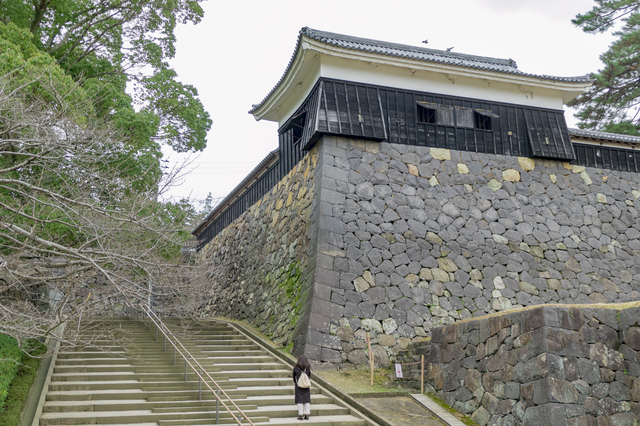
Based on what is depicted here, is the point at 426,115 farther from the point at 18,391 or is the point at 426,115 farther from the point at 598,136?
the point at 18,391

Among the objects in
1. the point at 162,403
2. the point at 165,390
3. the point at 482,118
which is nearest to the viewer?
the point at 162,403

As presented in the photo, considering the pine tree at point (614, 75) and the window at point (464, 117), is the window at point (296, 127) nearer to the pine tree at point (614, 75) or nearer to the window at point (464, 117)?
the window at point (464, 117)

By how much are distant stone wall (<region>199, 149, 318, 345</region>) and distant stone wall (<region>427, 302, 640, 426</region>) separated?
175 inches

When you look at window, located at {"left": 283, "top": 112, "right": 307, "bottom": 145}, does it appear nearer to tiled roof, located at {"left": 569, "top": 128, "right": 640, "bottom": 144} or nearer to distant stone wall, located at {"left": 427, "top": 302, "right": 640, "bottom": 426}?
tiled roof, located at {"left": 569, "top": 128, "right": 640, "bottom": 144}

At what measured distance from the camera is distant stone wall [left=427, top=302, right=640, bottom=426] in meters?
7.46

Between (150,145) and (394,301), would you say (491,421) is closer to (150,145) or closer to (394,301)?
(394,301)

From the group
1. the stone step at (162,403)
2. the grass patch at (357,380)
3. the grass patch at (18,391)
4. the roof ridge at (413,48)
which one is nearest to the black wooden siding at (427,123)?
the roof ridge at (413,48)

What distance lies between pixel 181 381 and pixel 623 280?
35.9 ft

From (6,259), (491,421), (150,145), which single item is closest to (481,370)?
(491,421)

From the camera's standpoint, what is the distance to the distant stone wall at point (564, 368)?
7.46 metres

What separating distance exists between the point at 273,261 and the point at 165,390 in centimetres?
608

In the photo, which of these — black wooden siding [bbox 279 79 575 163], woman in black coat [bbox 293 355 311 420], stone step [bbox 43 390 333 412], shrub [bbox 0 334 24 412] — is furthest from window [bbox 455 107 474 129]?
shrub [bbox 0 334 24 412]

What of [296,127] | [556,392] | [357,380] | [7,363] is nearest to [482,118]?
[296,127]

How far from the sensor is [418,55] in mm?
14891
